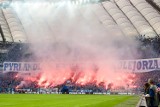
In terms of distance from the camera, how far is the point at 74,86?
83062 mm

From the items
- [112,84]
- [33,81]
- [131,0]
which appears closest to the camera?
[112,84]

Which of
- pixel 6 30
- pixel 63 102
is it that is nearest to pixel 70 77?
pixel 6 30

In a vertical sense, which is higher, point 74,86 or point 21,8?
point 21,8

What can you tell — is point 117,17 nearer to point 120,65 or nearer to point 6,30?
point 120,65

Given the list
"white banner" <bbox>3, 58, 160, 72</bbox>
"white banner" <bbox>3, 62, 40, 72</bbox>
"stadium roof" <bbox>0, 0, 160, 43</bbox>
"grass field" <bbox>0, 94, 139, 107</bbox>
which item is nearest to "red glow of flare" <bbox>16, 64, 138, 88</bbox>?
"white banner" <bbox>3, 58, 160, 72</bbox>

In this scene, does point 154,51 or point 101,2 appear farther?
point 101,2

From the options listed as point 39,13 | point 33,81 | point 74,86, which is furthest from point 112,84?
point 39,13

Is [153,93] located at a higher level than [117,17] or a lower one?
lower

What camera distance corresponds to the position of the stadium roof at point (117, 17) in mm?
84938

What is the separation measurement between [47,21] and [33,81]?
587 inches

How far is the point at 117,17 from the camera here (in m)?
87.9

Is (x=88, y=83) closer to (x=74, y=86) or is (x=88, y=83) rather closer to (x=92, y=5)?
(x=74, y=86)

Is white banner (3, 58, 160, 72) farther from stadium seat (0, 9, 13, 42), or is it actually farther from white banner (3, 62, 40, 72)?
stadium seat (0, 9, 13, 42)

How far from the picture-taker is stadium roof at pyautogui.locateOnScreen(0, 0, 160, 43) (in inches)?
3344
